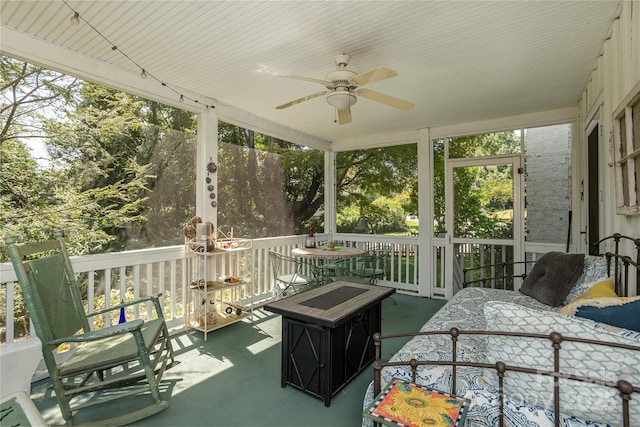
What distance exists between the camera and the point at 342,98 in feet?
8.27

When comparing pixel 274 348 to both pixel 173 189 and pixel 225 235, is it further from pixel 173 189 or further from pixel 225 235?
pixel 173 189

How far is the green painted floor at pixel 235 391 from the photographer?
78.4 inches

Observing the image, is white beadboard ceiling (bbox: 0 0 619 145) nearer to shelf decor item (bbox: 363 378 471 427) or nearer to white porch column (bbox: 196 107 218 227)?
white porch column (bbox: 196 107 218 227)

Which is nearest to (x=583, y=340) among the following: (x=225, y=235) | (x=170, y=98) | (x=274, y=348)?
(x=274, y=348)

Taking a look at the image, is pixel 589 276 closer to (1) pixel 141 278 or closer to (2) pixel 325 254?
(2) pixel 325 254

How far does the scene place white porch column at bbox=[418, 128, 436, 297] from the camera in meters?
4.90

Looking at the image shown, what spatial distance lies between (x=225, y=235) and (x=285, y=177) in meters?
1.66

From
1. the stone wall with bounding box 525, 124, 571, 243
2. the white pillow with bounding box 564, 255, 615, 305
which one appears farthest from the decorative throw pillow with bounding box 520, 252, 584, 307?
the stone wall with bounding box 525, 124, 571, 243

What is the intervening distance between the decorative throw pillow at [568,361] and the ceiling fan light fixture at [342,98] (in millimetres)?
1856

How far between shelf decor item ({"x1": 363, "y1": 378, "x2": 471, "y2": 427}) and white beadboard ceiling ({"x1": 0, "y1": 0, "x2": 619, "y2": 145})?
7.37ft

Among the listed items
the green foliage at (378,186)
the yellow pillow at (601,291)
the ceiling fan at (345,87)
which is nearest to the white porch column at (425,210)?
the green foliage at (378,186)

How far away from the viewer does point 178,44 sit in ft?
8.34

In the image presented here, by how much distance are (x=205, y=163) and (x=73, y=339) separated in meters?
2.24

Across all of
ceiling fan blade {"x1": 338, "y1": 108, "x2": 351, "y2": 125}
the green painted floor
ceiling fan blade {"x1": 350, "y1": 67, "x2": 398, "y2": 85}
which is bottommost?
the green painted floor
